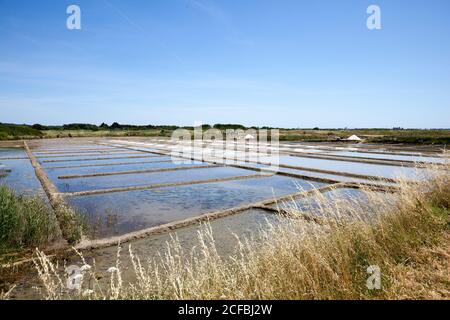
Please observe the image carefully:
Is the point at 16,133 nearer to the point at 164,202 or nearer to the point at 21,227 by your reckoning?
the point at 164,202

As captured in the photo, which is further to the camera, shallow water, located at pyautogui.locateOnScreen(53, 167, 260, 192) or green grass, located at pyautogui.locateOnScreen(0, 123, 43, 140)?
green grass, located at pyautogui.locateOnScreen(0, 123, 43, 140)

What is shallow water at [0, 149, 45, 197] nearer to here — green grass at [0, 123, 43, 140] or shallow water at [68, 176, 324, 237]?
shallow water at [68, 176, 324, 237]

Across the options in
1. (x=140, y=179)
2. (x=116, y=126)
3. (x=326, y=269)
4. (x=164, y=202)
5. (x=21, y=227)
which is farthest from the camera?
(x=116, y=126)

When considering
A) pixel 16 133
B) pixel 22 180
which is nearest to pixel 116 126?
pixel 16 133

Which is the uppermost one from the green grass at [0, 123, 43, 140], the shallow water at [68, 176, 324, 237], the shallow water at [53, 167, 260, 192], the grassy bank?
the green grass at [0, 123, 43, 140]

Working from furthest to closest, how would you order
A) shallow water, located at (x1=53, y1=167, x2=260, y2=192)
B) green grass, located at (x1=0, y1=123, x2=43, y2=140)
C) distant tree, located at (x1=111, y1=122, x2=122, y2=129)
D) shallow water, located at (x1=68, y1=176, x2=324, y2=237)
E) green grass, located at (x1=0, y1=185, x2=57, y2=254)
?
distant tree, located at (x1=111, y1=122, x2=122, y2=129) < green grass, located at (x1=0, y1=123, x2=43, y2=140) < shallow water, located at (x1=53, y1=167, x2=260, y2=192) < shallow water, located at (x1=68, y1=176, x2=324, y2=237) < green grass, located at (x1=0, y1=185, x2=57, y2=254)

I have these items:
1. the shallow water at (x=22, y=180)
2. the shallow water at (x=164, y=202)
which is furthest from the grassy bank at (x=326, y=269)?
the shallow water at (x=22, y=180)

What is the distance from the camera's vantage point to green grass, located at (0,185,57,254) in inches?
187

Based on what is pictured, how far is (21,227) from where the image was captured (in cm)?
504

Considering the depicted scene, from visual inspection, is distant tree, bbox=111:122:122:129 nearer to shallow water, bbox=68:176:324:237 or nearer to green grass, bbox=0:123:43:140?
green grass, bbox=0:123:43:140

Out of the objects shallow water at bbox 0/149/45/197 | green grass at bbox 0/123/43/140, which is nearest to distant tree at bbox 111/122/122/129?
green grass at bbox 0/123/43/140

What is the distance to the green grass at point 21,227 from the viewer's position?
4.74 meters

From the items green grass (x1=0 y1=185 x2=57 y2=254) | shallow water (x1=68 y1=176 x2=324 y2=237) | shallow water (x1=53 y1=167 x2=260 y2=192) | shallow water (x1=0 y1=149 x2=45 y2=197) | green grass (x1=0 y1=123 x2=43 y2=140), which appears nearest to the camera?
green grass (x1=0 y1=185 x2=57 y2=254)

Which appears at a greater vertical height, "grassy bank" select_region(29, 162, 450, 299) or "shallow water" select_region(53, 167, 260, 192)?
"grassy bank" select_region(29, 162, 450, 299)
